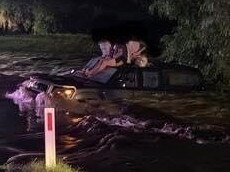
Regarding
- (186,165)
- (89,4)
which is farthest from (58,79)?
(89,4)

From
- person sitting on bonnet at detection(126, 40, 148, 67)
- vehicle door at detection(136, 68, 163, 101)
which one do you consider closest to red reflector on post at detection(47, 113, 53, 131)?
vehicle door at detection(136, 68, 163, 101)

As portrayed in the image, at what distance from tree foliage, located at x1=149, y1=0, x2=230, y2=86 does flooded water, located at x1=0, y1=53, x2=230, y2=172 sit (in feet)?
9.47

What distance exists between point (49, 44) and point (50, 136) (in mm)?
24578

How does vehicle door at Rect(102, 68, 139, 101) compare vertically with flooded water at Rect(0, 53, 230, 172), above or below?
above

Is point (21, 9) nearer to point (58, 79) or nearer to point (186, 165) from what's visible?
point (58, 79)

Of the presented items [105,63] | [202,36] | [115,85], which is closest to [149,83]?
[115,85]

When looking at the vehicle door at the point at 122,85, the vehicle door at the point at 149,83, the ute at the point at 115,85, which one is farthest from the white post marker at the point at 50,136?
the vehicle door at the point at 149,83

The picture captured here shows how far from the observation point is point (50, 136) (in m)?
8.98

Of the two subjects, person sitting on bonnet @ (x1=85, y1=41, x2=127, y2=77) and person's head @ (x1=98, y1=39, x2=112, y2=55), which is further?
person's head @ (x1=98, y1=39, x2=112, y2=55)

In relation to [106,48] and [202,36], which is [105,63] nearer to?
[202,36]

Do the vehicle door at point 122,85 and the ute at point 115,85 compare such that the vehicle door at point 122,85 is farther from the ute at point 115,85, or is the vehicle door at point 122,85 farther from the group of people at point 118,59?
the group of people at point 118,59

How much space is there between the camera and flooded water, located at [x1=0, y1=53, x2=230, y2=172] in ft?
34.3

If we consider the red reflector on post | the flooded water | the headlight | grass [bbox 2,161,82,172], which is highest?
the red reflector on post

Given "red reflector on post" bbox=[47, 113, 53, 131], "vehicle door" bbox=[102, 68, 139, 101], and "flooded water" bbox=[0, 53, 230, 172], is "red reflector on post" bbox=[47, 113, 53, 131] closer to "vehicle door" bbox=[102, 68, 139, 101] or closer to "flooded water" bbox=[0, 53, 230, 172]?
"flooded water" bbox=[0, 53, 230, 172]
